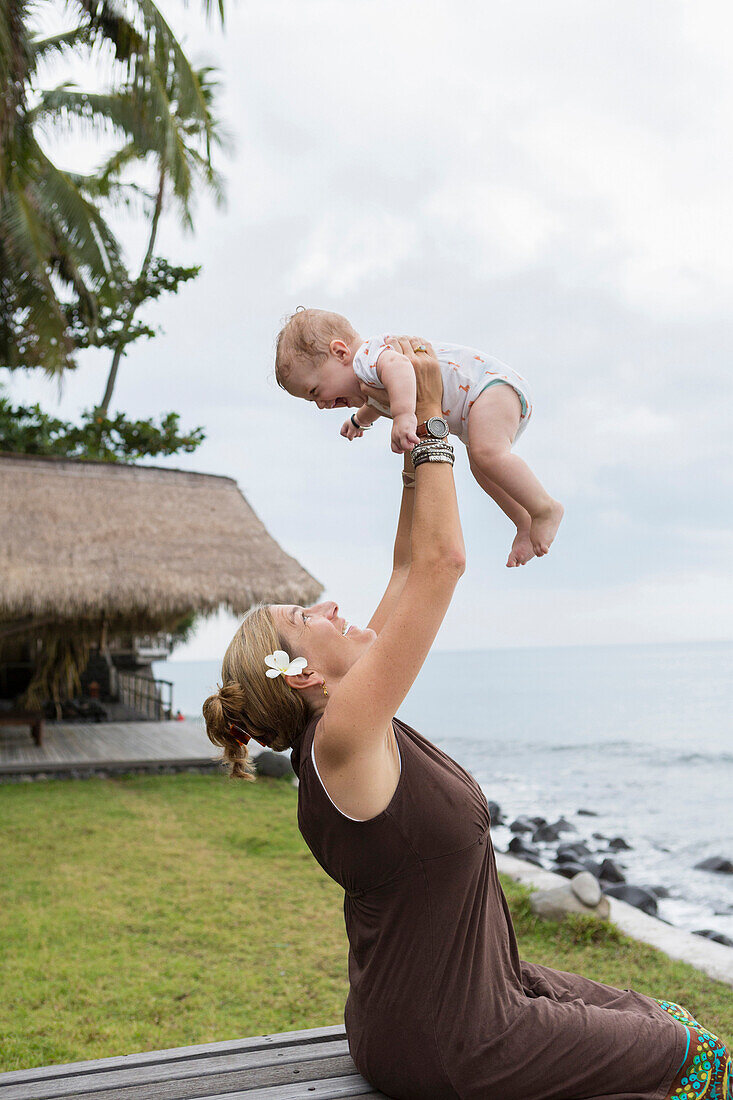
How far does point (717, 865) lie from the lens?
1105cm

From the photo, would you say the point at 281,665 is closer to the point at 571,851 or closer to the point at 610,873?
the point at 610,873

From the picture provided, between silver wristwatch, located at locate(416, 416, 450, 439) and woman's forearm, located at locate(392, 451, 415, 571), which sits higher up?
silver wristwatch, located at locate(416, 416, 450, 439)

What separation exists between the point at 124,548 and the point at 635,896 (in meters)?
6.58

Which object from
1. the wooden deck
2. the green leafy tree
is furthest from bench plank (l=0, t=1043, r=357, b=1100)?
the green leafy tree

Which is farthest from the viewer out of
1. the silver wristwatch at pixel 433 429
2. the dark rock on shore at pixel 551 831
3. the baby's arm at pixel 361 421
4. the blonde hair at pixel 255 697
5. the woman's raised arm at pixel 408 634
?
the dark rock on shore at pixel 551 831

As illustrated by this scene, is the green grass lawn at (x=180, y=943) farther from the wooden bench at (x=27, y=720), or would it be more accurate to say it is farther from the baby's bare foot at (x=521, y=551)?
the wooden bench at (x=27, y=720)

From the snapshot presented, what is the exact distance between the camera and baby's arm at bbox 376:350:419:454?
1.68 metres

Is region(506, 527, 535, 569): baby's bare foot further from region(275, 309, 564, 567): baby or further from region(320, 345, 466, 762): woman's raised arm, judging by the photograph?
region(320, 345, 466, 762): woman's raised arm

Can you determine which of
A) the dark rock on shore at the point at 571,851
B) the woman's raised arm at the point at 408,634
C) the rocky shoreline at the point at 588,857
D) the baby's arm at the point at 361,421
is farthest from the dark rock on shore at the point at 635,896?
the woman's raised arm at the point at 408,634

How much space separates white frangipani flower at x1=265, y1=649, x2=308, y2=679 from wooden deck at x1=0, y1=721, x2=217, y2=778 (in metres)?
9.41

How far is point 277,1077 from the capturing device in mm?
1967

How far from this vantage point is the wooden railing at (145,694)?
51.5 ft

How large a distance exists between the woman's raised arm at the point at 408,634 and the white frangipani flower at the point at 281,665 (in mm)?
170

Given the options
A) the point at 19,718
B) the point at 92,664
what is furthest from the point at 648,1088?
the point at 92,664
